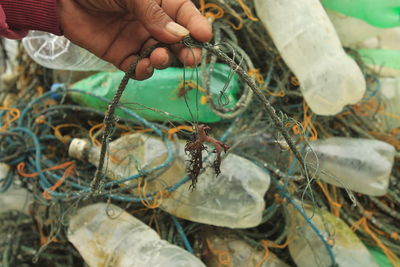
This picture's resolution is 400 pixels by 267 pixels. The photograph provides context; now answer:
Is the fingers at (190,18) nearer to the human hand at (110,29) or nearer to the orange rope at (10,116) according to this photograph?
the human hand at (110,29)

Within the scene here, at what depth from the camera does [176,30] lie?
77cm

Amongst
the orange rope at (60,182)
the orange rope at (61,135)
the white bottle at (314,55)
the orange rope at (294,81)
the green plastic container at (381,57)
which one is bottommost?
the orange rope at (60,182)

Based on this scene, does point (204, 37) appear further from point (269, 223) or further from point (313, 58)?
point (269, 223)

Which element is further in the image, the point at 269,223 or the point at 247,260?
the point at 269,223

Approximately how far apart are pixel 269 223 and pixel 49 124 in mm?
807

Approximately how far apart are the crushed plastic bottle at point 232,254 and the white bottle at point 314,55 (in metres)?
0.48

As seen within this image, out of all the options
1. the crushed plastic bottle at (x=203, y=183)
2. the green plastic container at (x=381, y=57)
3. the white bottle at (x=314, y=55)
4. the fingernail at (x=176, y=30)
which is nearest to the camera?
the fingernail at (x=176, y=30)

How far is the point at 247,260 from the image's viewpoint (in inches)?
44.4

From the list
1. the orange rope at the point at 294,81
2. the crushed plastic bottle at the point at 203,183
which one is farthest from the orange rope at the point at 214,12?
the crushed plastic bottle at the point at 203,183

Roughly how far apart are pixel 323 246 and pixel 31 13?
3.38 ft

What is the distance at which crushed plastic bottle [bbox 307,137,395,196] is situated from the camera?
1.22 metres

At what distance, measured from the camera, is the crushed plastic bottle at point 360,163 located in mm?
1222

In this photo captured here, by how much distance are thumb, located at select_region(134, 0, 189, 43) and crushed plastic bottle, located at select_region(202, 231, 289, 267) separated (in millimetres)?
634

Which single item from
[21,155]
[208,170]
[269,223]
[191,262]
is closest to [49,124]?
[21,155]
